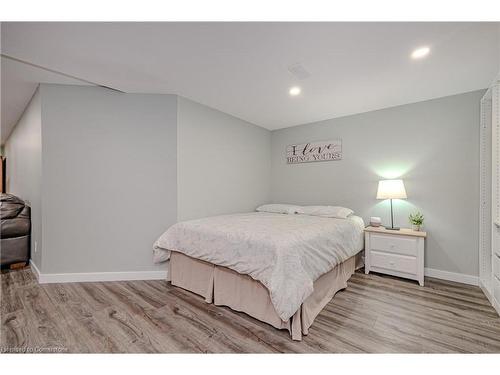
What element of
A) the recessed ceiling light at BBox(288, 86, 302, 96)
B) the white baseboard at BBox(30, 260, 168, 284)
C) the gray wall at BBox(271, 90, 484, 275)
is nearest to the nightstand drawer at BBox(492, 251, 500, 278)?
the gray wall at BBox(271, 90, 484, 275)

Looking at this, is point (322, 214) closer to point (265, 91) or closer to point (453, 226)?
point (453, 226)

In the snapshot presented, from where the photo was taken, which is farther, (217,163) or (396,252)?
(217,163)

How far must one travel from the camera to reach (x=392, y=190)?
2.72 metres

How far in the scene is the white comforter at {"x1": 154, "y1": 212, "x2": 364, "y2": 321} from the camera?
154cm

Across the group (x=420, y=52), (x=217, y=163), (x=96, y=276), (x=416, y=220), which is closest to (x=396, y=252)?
(x=416, y=220)

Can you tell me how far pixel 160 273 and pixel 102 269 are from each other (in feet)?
2.23

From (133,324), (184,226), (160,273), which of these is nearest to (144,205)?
(184,226)

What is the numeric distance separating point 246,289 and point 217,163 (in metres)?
1.86

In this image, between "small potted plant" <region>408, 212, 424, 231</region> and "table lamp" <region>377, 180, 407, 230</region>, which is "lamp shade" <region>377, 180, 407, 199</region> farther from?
"small potted plant" <region>408, 212, 424, 231</region>

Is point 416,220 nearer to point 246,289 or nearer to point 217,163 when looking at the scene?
point 246,289

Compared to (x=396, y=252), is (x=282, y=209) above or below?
above

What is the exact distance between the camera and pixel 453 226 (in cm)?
261

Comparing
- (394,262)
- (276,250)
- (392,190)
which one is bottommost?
(394,262)

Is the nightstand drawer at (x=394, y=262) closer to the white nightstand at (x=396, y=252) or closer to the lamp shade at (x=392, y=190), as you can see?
the white nightstand at (x=396, y=252)
